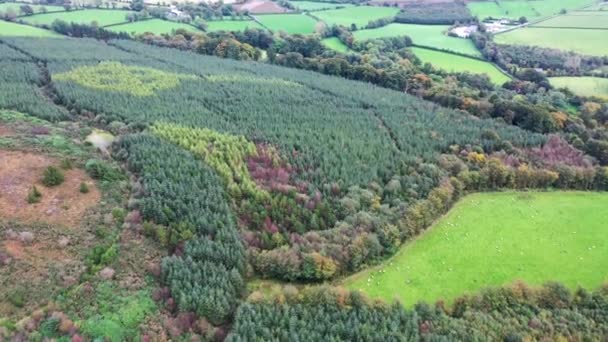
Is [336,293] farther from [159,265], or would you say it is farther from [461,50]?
[461,50]

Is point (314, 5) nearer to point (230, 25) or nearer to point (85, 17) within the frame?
point (230, 25)

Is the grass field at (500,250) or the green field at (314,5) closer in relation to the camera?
the grass field at (500,250)

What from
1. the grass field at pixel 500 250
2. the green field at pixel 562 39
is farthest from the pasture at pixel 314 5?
the grass field at pixel 500 250

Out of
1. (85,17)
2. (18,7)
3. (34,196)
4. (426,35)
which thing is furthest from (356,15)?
(34,196)

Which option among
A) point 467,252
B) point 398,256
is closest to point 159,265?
point 398,256

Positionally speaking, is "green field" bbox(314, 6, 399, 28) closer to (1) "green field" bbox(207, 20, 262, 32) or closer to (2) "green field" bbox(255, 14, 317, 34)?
(2) "green field" bbox(255, 14, 317, 34)

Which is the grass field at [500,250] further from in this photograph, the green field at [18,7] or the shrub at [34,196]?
the green field at [18,7]

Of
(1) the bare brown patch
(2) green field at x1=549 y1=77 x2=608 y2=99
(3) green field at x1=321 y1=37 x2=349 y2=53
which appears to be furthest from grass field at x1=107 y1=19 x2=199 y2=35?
(2) green field at x1=549 y1=77 x2=608 y2=99
